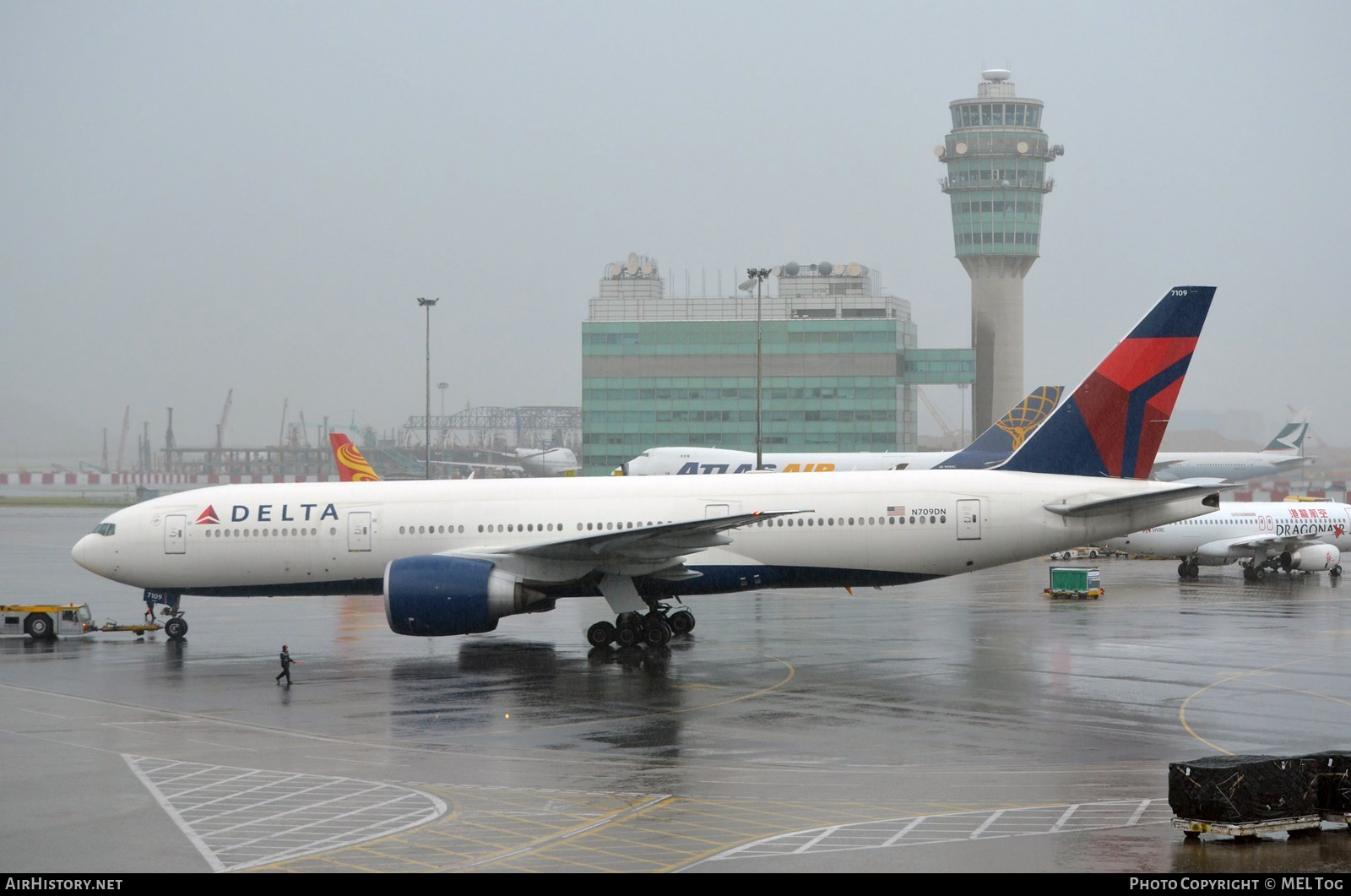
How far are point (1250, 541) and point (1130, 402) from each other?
2457 centimetres

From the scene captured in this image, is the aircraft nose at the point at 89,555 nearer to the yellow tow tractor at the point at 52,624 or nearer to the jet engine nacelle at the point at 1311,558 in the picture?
the yellow tow tractor at the point at 52,624

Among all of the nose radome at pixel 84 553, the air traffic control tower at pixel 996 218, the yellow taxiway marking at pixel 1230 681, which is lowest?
the yellow taxiway marking at pixel 1230 681

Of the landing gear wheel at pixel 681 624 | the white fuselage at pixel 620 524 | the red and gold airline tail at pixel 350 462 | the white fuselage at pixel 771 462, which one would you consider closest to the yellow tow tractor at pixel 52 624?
the white fuselage at pixel 620 524

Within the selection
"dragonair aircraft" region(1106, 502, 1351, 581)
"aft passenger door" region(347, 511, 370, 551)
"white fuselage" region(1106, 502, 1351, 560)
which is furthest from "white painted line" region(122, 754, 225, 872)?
"white fuselage" region(1106, 502, 1351, 560)

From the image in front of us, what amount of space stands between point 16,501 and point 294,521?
139808 millimetres

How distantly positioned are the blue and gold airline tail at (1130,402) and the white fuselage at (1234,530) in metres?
21.6

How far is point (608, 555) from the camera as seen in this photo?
29516mm

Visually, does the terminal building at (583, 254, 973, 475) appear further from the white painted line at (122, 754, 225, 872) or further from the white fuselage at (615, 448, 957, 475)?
the white painted line at (122, 754, 225, 872)

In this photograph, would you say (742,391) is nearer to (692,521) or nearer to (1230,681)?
(692,521)

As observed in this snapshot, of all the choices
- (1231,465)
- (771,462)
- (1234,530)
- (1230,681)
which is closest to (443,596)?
(1230,681)

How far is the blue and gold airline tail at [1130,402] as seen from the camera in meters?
30.8

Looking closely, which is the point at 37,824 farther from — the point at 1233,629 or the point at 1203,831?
the point at 1233,629

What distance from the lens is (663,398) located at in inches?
5645

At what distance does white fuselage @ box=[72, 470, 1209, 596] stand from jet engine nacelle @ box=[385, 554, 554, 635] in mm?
1976
